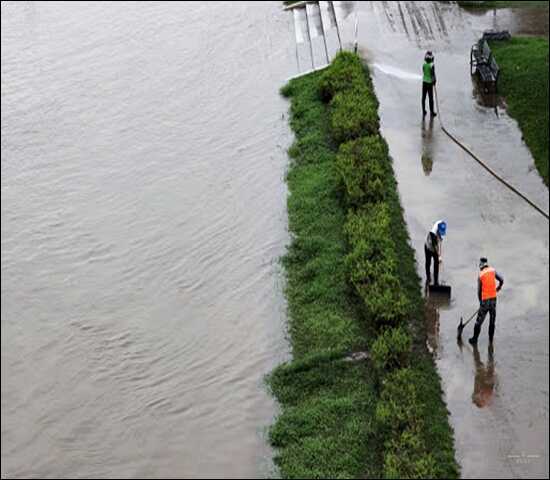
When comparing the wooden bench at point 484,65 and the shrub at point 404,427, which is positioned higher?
the wooden bench at point 484,65

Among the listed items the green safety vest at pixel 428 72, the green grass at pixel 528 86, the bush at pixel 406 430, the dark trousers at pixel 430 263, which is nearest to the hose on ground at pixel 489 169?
the green grass at pixel 528 86

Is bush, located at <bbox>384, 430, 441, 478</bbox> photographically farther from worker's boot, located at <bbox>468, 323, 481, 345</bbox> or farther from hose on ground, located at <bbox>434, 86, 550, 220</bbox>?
hose on ground, located at <bbox>434, 86, 550, 220</bbox>

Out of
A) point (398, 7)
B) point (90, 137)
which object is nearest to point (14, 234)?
point (90, 137)

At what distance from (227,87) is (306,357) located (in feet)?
38.6

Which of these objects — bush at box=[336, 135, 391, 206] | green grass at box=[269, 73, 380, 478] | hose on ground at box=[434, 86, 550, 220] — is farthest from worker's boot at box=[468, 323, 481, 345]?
bush at box=[336, 135, 391, 206]

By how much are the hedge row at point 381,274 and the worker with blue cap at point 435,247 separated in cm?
56

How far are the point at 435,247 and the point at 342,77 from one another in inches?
334

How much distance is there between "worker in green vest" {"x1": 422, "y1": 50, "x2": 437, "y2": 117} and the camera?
Answer: 19156 mm

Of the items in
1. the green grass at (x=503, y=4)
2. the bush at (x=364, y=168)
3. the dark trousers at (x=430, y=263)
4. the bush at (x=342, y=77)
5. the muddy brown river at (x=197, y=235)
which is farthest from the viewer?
the green grass at (x=503, y=4)

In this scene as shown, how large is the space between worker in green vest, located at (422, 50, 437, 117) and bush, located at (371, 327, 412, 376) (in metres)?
7.94

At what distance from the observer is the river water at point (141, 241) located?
13.1m

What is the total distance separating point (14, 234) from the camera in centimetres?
1828

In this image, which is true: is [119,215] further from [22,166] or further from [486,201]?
[486,201]

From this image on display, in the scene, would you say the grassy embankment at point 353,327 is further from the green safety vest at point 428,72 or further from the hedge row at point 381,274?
the green safety vest at point 428,72
